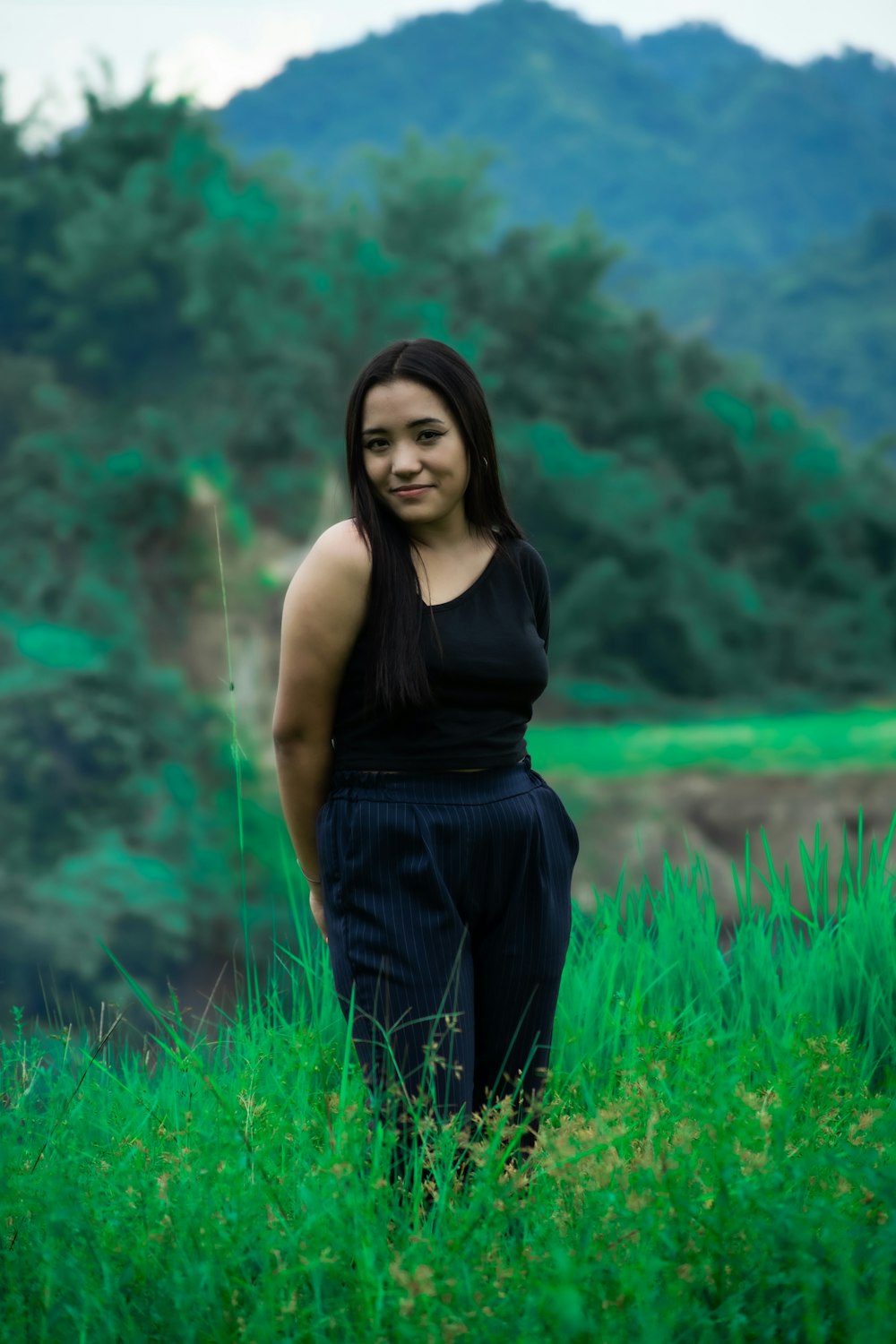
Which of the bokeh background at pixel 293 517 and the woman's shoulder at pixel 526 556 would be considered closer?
the woman's shoulder at pixel 526 556

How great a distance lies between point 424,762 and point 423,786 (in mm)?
37

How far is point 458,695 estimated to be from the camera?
2.11m

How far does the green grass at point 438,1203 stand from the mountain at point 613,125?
2493 cm

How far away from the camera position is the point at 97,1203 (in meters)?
2.08

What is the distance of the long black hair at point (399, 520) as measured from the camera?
204 cm

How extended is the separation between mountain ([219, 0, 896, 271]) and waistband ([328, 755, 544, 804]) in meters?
25.1

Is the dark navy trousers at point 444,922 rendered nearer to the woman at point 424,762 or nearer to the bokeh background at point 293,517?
the woman at point 424,762

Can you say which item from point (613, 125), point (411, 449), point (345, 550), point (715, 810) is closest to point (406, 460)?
point (411, 449)

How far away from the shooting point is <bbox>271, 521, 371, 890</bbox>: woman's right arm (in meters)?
2.06

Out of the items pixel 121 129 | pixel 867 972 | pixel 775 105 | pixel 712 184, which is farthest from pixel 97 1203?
pixel 775 105

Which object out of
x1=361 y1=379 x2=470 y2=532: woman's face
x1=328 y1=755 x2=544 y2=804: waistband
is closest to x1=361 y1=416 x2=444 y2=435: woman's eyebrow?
x1=361 y1=379 x2=470 y2=532: woman's face

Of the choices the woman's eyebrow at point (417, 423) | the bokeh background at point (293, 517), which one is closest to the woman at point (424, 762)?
the woman's eyebrow at point (417, 423)

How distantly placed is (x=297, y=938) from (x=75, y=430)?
41.3 feet

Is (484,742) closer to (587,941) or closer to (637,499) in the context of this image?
(587,941)
